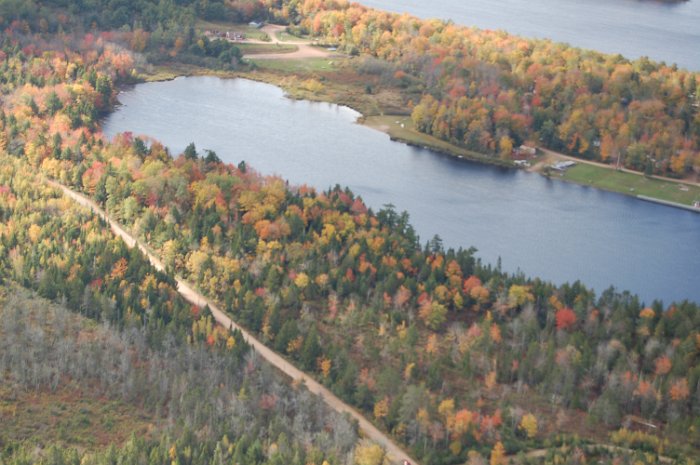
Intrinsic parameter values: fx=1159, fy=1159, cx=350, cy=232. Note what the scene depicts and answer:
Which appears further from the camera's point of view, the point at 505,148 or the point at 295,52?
the point at 295,52

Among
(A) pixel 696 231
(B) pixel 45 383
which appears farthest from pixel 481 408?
(A) pixel 696 231

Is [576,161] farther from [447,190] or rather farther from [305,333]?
[305,333]

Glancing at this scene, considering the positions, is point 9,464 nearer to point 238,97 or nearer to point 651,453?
point 651,453

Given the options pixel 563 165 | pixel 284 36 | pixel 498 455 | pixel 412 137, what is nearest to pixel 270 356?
pixel 498 455

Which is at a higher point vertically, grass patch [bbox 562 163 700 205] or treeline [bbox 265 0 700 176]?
treeline [bbox 265 0 700 176]

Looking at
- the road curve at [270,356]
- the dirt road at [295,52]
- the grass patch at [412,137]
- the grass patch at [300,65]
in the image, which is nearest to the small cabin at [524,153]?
the grass patch at [412,137]

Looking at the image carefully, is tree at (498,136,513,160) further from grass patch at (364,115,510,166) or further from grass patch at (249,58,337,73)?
grass patch at (249,58,337,73)

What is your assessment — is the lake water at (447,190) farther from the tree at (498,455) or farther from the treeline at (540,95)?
the tree at (498,455)

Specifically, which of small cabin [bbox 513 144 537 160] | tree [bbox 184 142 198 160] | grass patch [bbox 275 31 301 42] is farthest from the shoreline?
tree [bbox 184 142 198 160]
